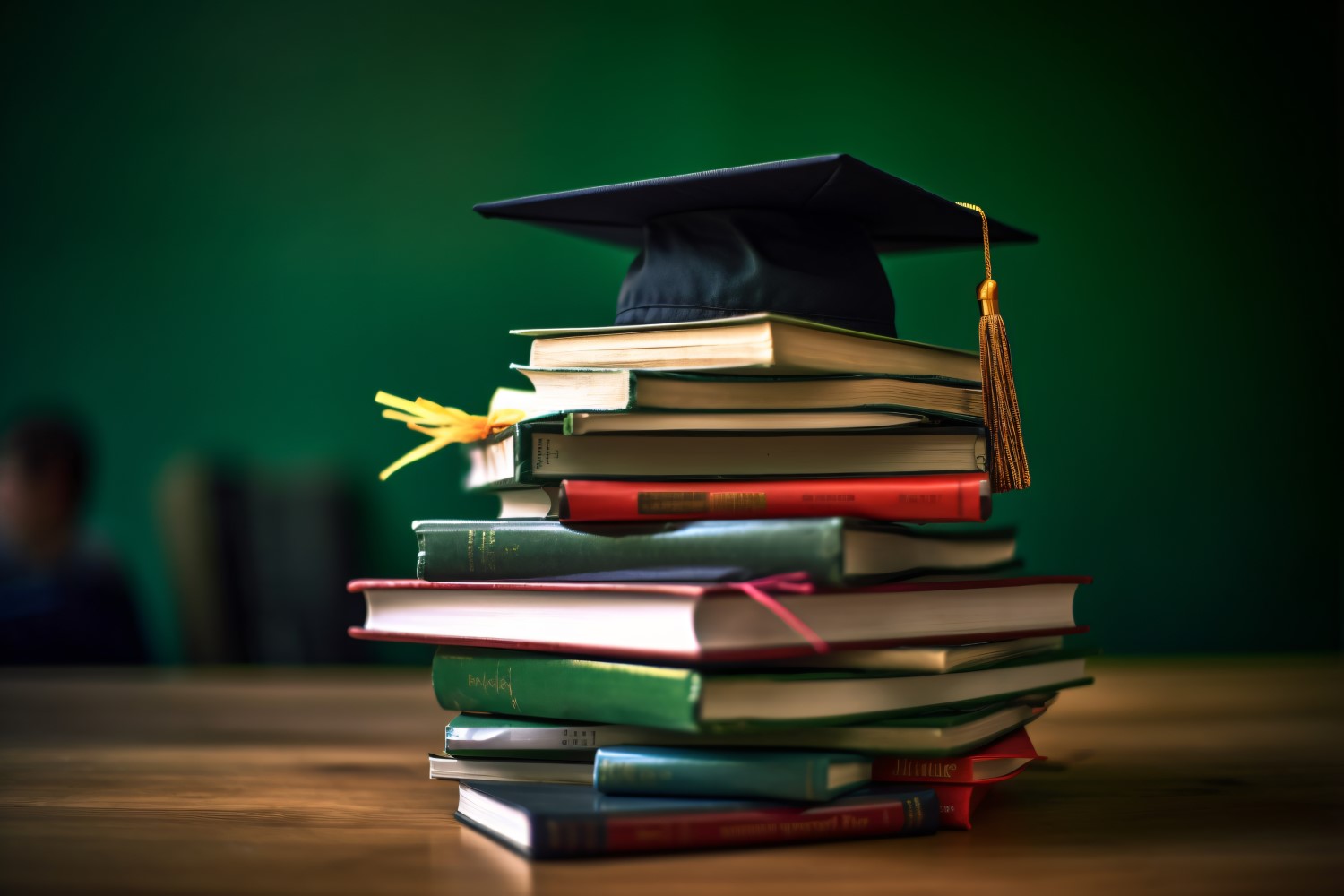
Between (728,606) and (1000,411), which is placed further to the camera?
(1000,411)

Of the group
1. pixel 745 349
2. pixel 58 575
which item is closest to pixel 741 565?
pixel 745 349

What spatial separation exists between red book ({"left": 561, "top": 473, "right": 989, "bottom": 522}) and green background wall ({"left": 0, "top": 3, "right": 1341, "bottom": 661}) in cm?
159

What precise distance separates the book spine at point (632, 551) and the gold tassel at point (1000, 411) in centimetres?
23

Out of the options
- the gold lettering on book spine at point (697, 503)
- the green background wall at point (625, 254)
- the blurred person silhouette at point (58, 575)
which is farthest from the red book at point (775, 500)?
the blurred person silhouette at point (58, 575)

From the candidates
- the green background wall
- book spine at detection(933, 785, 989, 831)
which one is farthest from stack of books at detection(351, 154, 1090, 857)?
the green background wall

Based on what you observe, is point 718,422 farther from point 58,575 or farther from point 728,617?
point 58,575

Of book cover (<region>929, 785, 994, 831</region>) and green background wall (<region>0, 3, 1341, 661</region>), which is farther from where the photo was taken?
green background wall (<region>0, 3, 1341, 661</region>)

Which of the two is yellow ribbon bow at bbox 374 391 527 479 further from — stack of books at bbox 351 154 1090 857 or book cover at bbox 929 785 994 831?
book cover at bbox 929 785 994 831

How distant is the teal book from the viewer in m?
0.61

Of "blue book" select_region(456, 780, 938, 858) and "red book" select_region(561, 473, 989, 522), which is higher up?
"red book" select_region(561, 473, 989, 522)

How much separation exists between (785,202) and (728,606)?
12.3 inches

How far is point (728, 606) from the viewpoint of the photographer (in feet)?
2.02

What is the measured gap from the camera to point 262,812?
73 cm

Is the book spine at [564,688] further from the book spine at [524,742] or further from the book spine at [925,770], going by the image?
the book spine at [925,770]
